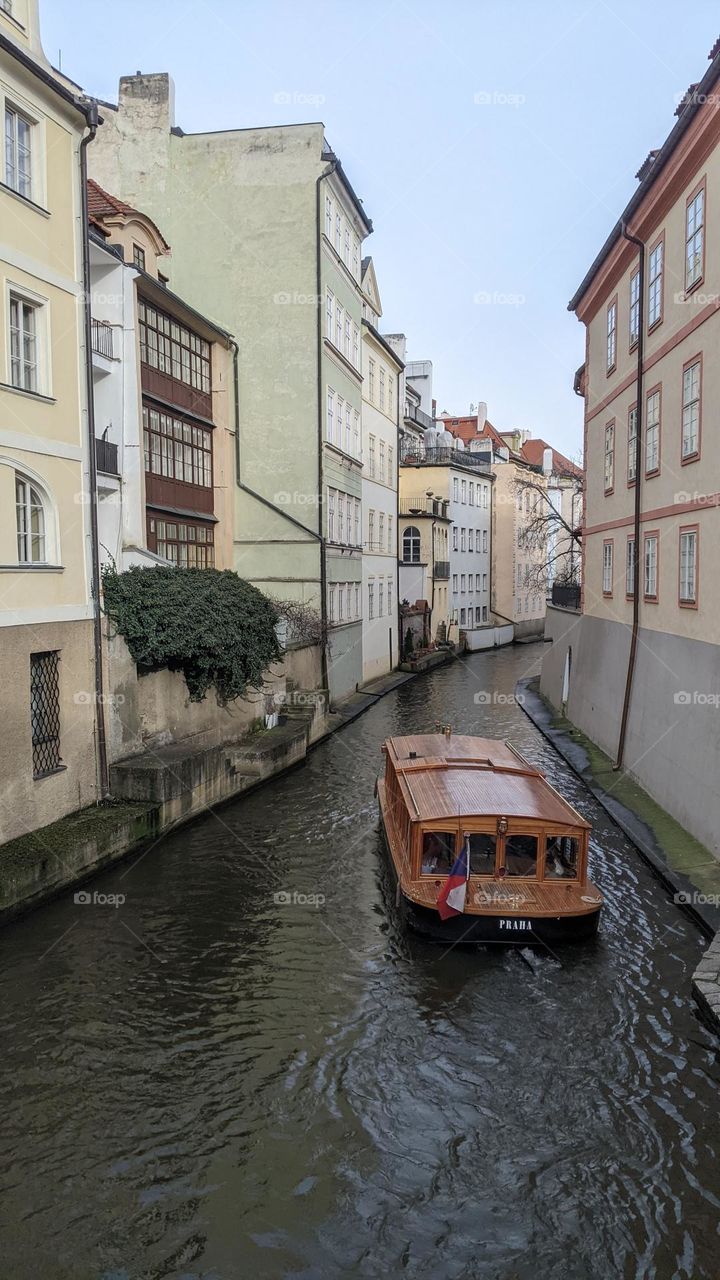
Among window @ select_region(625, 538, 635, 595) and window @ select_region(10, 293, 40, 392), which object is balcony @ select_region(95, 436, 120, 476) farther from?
window @ select_region(625, 538, 635, 595)

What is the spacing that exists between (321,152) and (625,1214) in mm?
26159

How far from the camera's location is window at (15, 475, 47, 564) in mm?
13055

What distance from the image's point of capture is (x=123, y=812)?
14398mm

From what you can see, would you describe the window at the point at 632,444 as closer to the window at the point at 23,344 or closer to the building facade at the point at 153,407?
the building facade at the point at 153,407

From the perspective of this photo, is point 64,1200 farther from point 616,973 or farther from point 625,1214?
point 616,973

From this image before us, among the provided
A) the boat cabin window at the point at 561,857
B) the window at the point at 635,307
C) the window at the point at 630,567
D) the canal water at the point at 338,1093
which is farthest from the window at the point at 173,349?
the boat cabin window at the point at 561,857

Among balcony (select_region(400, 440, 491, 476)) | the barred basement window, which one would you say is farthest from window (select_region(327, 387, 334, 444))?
balcony (select_region(400, 440, 491, 476))

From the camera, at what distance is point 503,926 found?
1116 centimetres

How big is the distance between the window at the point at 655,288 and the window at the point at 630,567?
4.67 m

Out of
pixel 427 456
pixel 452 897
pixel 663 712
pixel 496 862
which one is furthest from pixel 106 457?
pixel 427 456

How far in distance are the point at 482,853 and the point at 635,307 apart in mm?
13231

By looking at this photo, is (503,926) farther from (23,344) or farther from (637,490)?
(637,490)

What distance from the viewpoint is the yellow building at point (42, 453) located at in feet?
40.8

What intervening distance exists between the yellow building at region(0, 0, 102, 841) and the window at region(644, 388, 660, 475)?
10.8m
